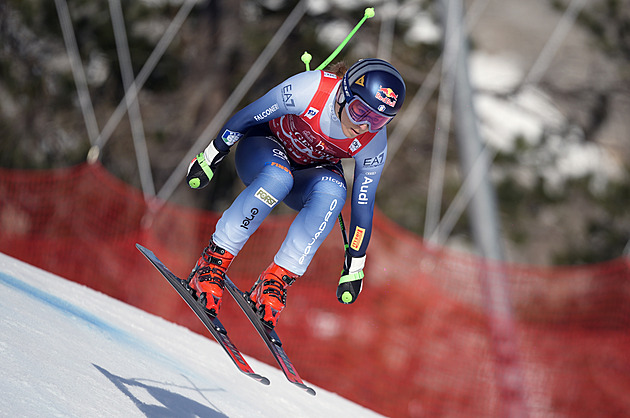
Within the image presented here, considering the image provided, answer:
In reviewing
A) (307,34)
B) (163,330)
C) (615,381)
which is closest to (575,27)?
(307,34)

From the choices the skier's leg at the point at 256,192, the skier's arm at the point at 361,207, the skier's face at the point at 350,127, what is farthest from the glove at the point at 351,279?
the skier's face at the point at 350,127

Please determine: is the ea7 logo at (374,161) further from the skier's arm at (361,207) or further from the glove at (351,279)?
the glove at (351,279)

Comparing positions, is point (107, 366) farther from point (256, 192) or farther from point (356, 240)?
point (356, 240)

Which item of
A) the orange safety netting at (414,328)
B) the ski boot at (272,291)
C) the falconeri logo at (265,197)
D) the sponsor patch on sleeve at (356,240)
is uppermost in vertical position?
the orange safety netting at (414,328)

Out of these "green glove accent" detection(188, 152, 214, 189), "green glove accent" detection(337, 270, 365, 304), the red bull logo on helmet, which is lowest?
"green glove accent" detection(337, 270, 365, 304)

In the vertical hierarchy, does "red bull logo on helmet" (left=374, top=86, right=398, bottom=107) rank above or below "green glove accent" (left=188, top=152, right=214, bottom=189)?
above

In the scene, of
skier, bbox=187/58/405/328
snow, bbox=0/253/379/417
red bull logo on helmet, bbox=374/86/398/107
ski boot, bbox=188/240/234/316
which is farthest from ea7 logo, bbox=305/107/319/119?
snow, bbox=0/253/379/417

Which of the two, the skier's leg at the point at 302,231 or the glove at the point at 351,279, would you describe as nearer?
the skier's leg at the point at 302,231

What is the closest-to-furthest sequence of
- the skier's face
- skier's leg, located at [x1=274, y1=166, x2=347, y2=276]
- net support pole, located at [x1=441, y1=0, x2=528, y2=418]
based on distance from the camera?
the skier's face, skier's leg, located at [x1=274, y1=166, x2=347, y2=276], net support pole, located at [x1=441, y1=0, x2=528, y2=418]

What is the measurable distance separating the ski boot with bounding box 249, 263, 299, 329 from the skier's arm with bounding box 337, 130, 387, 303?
0.86 ft

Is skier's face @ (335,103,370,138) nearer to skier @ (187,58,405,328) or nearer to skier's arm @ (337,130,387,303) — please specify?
skier @ (187,58,405,328)

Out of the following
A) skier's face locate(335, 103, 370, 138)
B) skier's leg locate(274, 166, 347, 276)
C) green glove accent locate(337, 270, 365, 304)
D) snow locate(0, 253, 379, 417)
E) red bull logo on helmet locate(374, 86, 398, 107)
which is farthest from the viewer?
green glove accent locate(337, 270, 365, 304)

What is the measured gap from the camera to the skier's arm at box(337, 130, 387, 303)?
3.59 m

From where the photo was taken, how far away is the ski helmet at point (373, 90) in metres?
3.27
